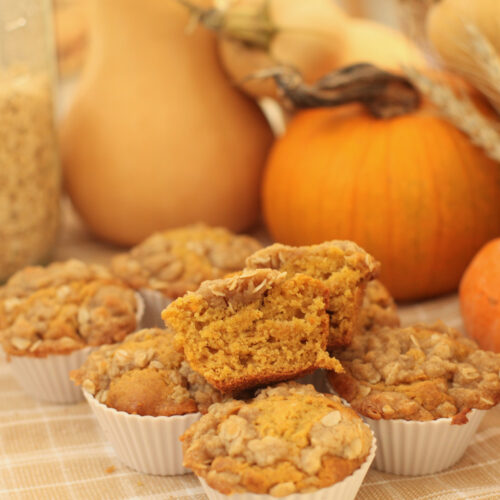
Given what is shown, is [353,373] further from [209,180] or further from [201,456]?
[209,180]

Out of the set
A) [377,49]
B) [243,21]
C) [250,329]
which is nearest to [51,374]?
[250,329]

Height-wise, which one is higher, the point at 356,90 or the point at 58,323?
the point at 356,90

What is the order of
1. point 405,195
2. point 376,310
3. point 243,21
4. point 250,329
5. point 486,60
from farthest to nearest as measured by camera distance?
1. point 243,21
2. point 405,195
3. point 486,60
4. point 376,310
5. point 250,329

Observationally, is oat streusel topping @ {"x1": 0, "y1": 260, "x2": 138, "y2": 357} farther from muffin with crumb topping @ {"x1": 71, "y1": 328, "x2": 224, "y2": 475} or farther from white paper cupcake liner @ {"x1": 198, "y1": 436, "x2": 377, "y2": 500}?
white paper cupcake liner @ {"x1": 198, "y1": 436, "x2": 377, "y2": 500}

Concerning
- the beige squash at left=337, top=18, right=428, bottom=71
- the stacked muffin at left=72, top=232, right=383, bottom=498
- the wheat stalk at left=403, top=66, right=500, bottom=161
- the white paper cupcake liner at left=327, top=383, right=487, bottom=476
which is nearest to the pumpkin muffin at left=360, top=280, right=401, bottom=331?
the stacked muffin at left=72, top=232, right=383, bottom=498

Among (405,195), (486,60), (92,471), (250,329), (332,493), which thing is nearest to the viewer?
(332,493)

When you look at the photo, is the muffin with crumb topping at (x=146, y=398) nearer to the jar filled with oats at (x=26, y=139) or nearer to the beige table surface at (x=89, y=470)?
the beige table surface at (x=89, y=470)

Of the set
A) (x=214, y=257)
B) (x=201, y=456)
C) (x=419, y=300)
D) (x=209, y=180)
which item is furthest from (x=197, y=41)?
(x=201, y=456)

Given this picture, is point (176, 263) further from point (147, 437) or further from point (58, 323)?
point (147, 437)
